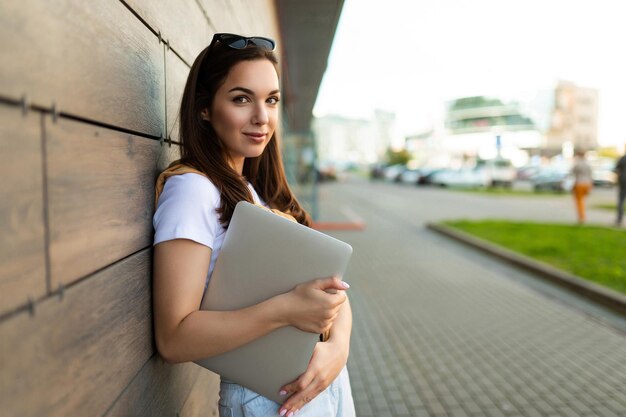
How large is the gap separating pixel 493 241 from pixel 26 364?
9.60m

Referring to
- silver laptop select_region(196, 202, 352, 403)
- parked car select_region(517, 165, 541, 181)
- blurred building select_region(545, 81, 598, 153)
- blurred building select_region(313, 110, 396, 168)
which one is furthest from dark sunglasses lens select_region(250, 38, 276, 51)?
blurred building select_region(313, 110, 396, 168)

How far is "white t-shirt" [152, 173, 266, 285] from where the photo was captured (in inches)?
50.3

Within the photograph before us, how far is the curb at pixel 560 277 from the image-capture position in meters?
5.64

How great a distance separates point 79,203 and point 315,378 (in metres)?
0.77

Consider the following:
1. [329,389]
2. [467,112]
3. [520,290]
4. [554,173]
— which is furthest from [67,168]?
[467,112]

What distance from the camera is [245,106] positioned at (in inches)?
62.9

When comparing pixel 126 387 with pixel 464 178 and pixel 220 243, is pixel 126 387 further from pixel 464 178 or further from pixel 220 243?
pixel 464 178

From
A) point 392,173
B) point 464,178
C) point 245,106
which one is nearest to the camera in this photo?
point 245,106

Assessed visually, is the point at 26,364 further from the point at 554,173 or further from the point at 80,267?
the point at 554,173

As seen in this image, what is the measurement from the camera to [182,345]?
1312mm

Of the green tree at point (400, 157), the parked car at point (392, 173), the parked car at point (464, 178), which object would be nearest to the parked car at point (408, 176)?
the parked car at point (392, 173)

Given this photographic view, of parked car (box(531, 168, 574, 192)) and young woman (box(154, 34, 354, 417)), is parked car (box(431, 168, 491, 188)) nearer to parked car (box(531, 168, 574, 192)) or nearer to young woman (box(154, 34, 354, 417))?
parked car (box(531, 168, 574, 192))

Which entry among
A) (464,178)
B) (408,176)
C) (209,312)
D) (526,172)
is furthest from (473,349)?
(526,172)

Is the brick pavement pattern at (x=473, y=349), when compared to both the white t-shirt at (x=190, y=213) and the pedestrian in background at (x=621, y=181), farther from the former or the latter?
the pedestrian in background at (x=621, y=181)
